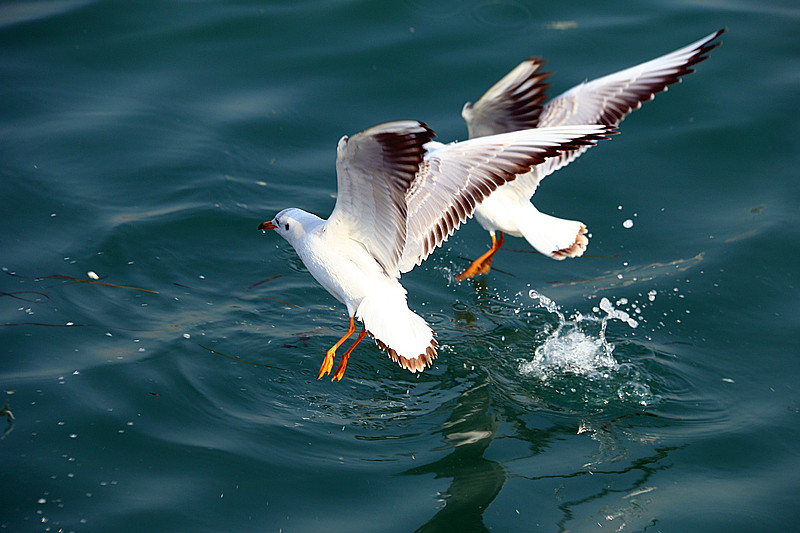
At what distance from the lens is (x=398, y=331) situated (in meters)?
5.40

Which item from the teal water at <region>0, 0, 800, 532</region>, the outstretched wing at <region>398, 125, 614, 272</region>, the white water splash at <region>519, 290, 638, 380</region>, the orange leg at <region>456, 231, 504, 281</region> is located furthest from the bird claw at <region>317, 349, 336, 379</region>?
the orange leg at <region>456, 231, 504, 281</region>

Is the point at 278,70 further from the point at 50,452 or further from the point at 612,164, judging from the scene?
the point at 50,452

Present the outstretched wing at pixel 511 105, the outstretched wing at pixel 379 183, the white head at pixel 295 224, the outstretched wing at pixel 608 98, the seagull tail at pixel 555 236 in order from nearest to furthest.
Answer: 1. the outstretched wing at pixel 379 183
2. the white head at pixel 295 224
3. the outstretched wing at pixel 511 105
4. the seagull tail at pixel 555 236
5. the outstretched wing at pixel 608 98

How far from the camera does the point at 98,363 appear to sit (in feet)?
18.9

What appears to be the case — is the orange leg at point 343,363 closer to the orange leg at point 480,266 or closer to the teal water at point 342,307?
the teal water at point 342,307

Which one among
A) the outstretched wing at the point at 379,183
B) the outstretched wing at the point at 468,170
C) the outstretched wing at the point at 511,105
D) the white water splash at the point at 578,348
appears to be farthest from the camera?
the outstretched wing at the point at 511,105

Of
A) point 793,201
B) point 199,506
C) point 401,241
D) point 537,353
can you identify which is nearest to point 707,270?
point 793,201

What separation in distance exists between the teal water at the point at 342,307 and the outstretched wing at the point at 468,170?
1113mm

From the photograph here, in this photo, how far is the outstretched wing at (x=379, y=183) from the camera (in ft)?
14.6

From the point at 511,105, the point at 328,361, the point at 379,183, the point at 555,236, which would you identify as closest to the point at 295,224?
the point at 328,361

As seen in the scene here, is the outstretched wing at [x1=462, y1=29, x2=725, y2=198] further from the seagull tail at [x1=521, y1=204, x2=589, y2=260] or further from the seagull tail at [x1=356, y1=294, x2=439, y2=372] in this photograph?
the seagull tail at [x1=356, y1=294, x2=439, y2=372]

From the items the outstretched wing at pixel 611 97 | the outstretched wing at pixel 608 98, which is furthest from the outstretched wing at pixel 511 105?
the outstretched wing at pixel 611 97

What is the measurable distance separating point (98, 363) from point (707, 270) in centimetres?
481

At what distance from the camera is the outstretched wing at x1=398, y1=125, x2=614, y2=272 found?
200 inches
